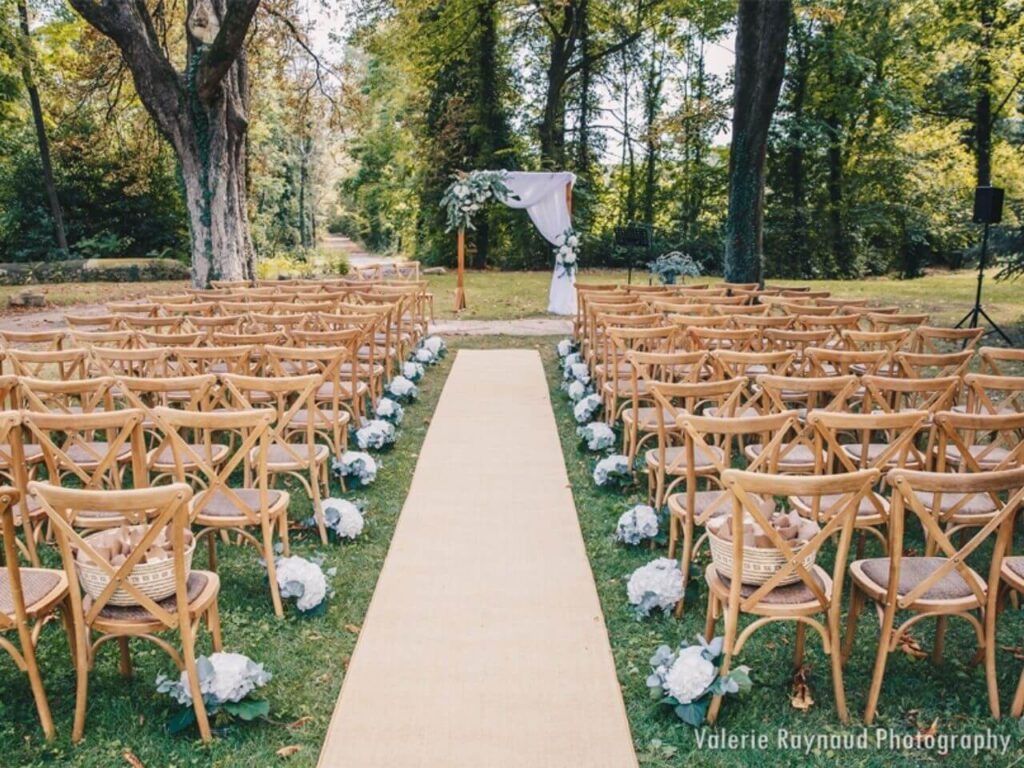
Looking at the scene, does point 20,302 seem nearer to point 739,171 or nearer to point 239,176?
point 239,176

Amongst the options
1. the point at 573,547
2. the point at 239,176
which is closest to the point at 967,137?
the point at 239,176

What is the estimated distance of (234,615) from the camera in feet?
12.8

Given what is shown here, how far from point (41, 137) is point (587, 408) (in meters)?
19.4

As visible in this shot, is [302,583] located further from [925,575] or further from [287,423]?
[925,575]

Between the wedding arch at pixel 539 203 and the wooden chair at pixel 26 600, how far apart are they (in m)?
11.6

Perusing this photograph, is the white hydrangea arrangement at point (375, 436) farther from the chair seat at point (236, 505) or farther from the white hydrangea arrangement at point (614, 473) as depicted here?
the chair seat at point (236, 505)

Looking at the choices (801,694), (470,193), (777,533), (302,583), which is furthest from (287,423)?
(470,193)

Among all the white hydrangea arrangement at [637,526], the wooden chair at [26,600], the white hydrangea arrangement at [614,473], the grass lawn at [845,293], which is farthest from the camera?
the grass lawn at [845,293]

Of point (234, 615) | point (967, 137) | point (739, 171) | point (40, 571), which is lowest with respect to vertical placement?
point (234, 615)

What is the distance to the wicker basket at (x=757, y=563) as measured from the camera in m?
3.08

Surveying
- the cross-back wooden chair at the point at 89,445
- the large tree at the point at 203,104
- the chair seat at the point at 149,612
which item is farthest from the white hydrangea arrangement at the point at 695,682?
the large tree at the point at 203,104

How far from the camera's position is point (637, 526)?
461 cm

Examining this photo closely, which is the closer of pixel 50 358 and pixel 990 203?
pixel 50 358

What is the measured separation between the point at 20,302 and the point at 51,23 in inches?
399
